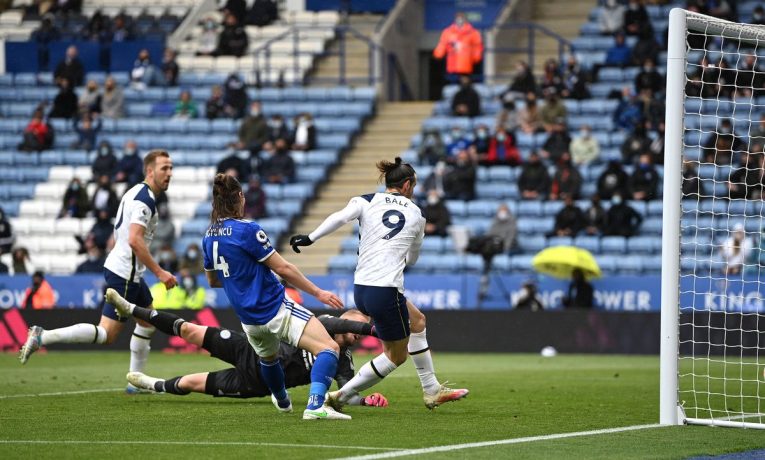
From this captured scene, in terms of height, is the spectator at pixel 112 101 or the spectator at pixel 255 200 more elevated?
the spectator at pixel 112 101

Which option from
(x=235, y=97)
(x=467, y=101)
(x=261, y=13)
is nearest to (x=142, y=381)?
(x=467, y=101)

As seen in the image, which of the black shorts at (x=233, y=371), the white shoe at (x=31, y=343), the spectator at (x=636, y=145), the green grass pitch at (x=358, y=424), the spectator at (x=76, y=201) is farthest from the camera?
the spectator at (x=76, y=201)

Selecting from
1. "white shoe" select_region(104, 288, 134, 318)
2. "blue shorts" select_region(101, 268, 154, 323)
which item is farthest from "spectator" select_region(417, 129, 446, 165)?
"white shoe" select_region(104, 288, 134, 318)

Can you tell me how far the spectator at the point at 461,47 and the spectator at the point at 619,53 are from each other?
2728 mm

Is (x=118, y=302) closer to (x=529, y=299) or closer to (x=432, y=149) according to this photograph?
(x=529, y=299)

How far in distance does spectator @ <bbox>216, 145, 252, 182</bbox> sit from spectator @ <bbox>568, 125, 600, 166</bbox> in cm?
651

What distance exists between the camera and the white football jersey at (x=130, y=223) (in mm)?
12836

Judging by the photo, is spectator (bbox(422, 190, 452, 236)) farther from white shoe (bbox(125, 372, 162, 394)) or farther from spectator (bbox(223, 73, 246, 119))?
white shoe (bbox(125, 372, 162, 394))

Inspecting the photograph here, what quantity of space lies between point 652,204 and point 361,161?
698 centimetres

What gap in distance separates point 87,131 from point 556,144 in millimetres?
10679

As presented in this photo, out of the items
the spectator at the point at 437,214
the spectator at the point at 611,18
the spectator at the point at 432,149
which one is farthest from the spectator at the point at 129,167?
the spectator at the point at 611,18

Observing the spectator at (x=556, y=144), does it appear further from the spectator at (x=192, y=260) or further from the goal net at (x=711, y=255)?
the spectator at (x=192, y=260)

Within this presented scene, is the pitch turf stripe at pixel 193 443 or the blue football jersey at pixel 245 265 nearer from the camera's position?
A: the pitch turf stripe at pixel 193 443

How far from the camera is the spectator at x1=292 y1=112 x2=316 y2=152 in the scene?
94.8 feet
